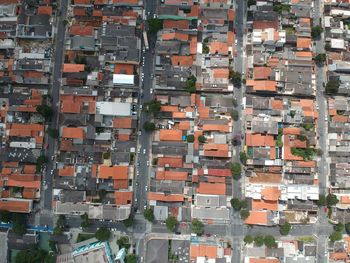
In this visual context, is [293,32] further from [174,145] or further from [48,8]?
[48,8]

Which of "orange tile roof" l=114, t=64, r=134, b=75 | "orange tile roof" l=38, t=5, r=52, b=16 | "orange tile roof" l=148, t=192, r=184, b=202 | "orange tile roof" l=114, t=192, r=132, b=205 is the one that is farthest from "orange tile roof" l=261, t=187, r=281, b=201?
"orange tile roof" l=38, t=5, r=52, b=16

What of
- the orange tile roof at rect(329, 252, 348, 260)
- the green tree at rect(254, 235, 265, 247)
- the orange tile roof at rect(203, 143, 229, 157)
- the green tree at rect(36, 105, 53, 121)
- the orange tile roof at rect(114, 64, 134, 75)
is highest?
the orange tile roof at rect(114, 64, 134, 75)

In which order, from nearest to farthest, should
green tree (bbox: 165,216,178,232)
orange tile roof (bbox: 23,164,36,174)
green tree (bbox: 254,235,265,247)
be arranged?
green tree (bbox: 165,216,178,232) → green tree (bbox: 254,235,265,247) → orange tile roof (bbox: 23,164,36,174)

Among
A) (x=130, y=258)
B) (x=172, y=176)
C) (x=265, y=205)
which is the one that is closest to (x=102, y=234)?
(x=130, y=258)

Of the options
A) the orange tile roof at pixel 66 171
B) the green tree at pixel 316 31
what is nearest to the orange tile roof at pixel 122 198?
the orange tile roof at pixel 66 171

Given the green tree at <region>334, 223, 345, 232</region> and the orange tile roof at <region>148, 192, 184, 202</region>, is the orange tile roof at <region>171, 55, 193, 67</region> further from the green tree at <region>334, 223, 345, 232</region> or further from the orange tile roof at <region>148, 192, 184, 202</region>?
the green tree at <region>334, 223, 345, 232</region>

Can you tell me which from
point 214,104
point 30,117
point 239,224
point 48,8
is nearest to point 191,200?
point 239,224

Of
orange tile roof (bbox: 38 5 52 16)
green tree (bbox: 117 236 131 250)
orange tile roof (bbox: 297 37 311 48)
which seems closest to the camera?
green tree (bbox: 117 236 131 250)
